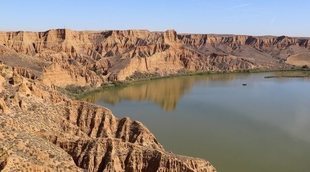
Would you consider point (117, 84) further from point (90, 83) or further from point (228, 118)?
point (228, 118)

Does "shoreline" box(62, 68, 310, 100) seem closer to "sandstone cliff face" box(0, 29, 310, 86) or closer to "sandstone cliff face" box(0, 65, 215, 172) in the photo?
"sandstone cliff face" box(0, 29, 310, 86)

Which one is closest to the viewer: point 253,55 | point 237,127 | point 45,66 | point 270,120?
point 237,127

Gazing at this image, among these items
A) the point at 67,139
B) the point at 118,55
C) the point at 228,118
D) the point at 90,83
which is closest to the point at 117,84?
the point at 90,83

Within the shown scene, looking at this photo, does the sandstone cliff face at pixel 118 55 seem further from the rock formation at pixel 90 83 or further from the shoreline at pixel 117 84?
the shoreline at pixel 117 84

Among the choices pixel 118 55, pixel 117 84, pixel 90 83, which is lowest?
pixel 117 84

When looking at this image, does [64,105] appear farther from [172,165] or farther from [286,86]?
[286,86]

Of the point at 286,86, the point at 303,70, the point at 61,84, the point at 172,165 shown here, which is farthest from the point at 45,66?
the point at 303,70

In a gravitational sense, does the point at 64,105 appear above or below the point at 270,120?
above
